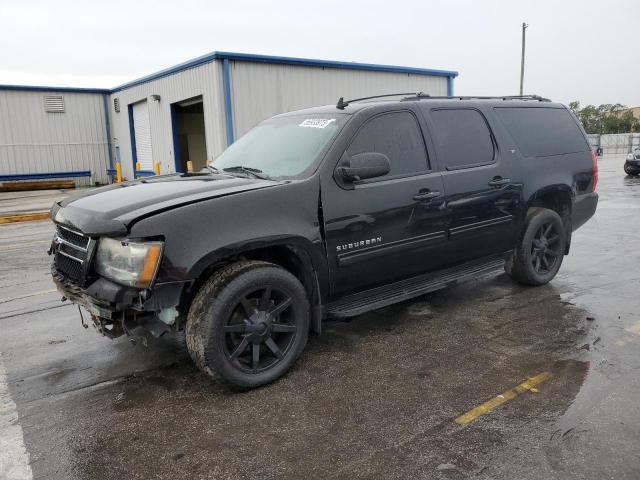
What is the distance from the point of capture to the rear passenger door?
4.52m

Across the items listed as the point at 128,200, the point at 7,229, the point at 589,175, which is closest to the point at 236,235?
the point at 128,200

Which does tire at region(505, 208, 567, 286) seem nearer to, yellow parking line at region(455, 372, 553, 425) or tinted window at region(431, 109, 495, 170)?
tinted window at region(431, 109, 495, 170)

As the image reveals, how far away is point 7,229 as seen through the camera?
11.7m

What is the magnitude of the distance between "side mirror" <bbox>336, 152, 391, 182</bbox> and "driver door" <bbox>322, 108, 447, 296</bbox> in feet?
0.19

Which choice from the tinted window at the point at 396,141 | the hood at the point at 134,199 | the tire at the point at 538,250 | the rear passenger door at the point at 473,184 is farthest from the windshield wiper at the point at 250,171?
the tire at the point at 538,250

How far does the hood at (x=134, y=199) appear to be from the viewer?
3.15 m

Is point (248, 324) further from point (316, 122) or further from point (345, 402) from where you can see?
point (316, 122)

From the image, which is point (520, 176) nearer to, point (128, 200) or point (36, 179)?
point (128, 200)

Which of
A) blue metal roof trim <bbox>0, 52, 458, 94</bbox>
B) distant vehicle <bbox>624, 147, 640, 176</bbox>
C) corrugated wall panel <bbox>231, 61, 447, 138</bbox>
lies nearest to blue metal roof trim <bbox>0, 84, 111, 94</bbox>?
blue metal roof trim <bbox>0, 52, 458, 94</bbox>

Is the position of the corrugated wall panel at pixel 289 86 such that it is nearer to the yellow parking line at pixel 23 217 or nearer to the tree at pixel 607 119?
the yellow parking line at pixel 23 217

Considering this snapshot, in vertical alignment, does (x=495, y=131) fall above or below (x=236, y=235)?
above

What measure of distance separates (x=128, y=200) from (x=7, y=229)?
1002 cm

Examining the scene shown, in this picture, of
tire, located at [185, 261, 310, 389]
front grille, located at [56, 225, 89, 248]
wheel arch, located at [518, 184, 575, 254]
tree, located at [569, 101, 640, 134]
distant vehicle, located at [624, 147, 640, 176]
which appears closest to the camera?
tire, located at [185, 261, 310, 389]

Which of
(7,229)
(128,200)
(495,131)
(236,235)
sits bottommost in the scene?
(7,229)
